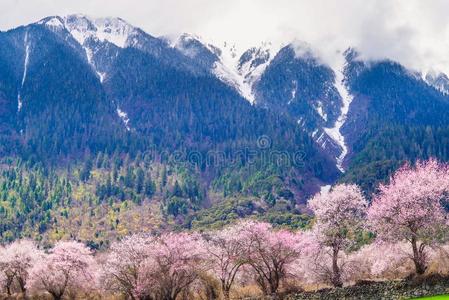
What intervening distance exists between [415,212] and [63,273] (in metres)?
50.5

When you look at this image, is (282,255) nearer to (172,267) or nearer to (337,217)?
(337,217)

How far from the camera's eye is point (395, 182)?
6894 cm

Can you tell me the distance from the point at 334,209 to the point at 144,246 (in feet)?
81.4

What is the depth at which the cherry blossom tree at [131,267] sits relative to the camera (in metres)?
77.4

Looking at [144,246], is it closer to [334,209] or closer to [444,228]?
[334,209]

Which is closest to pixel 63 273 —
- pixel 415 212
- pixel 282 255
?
pixel 282 255

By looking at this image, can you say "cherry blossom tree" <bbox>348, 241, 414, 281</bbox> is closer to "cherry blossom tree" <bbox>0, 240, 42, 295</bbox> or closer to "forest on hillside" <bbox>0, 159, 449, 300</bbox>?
"forest on hillside" <bbox>0, 159, 449, 300</bbox>

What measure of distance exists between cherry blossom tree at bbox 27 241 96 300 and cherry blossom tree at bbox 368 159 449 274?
4333 cm

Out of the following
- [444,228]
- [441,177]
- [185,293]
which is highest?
[441,177]

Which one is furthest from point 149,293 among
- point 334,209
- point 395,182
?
point 395,182

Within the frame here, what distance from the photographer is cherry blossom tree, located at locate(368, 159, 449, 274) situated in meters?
64.1

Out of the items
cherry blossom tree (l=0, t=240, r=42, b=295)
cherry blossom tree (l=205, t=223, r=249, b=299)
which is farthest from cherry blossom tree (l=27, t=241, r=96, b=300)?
cherry blossom tree (l=205, t=223, r=249, b=299)

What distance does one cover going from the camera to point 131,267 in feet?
257

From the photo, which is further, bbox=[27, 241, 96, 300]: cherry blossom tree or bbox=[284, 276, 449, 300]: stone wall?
bbox=[27, 241, 96, 300]: cherry blossom tree
